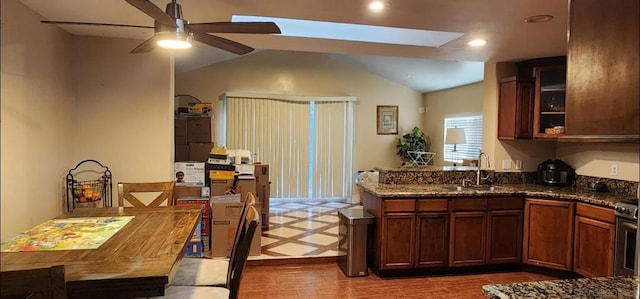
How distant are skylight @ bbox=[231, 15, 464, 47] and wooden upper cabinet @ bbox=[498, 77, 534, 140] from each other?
44.8 inches

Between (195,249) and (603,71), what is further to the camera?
(195,249)

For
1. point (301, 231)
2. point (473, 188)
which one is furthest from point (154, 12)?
point (301, 231)

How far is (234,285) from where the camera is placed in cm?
180

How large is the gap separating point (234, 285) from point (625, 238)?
2998 millimetres

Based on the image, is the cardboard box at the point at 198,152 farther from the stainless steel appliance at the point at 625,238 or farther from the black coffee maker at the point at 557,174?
the stainless steel appliance at the point at 625,238

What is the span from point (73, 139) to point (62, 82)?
2.00 ft

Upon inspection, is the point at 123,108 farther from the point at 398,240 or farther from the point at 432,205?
the point at 432,205

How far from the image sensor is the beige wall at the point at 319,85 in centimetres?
692

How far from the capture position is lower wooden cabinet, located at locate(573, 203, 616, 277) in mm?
3174

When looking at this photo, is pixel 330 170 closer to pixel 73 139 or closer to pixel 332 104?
pixel 332 104

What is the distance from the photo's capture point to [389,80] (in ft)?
25.7

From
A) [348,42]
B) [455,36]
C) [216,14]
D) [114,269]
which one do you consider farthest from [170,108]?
[455,36]

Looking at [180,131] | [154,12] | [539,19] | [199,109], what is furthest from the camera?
[199,109]

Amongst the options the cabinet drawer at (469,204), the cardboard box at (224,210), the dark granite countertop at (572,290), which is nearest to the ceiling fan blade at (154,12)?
the dark granite countertop at (572,290)
